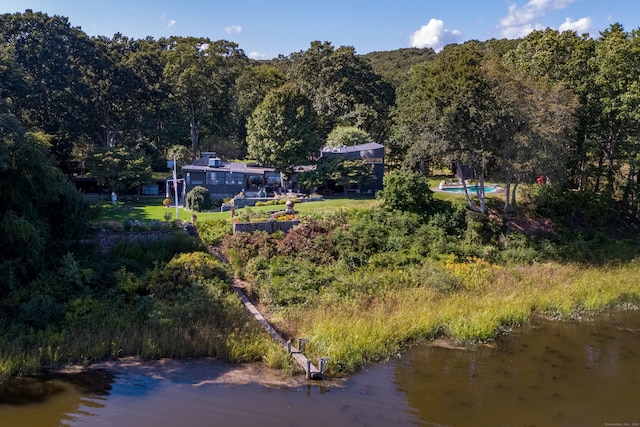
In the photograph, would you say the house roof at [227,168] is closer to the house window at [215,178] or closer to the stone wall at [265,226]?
the house window at [215,178]

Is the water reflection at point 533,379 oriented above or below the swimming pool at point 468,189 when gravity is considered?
below

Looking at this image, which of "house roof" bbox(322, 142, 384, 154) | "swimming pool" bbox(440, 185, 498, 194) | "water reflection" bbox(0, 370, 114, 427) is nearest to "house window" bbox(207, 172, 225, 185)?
"house roof" bbox(322, 142, 384, 154)

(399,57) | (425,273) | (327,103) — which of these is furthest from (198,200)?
(399,57)

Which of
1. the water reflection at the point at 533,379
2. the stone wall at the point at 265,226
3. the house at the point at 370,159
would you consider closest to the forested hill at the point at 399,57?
the house at the point at 370,159

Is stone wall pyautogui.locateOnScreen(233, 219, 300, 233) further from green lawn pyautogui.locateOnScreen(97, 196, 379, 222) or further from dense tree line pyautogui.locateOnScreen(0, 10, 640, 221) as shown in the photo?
dense tree line pyautogui.locateOnScreen(0, 10, 640, 221)

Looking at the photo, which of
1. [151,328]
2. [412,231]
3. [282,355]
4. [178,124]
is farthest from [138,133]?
[282,355]
